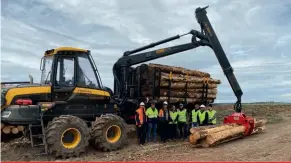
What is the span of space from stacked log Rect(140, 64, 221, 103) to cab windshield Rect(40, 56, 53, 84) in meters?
4.35

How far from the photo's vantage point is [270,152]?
425 inches

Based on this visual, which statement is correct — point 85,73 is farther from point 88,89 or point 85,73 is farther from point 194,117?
point 194,117

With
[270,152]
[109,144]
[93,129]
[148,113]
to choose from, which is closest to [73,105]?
[93,129]

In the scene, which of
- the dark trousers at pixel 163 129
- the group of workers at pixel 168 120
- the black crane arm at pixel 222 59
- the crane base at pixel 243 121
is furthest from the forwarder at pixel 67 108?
the black crane arm at pixel 222 59

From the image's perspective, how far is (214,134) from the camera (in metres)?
12.2

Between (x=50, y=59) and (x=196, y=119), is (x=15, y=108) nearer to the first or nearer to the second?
(x=50, y=59)

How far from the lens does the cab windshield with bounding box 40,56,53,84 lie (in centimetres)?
1129

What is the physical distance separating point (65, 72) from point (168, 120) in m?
5.16

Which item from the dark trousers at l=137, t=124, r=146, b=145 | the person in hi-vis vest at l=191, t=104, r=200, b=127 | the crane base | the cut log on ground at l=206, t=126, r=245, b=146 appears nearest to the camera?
the cut log on ground at l=206, t=126, r=245, b=146

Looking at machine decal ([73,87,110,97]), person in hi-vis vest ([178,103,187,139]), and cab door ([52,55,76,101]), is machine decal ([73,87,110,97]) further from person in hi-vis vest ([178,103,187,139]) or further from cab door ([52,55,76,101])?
person in hi-vis vest ([178,103,187,139])

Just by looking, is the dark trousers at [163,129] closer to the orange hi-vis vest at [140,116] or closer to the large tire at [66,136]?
the orange hi-vis vest at [140,116]

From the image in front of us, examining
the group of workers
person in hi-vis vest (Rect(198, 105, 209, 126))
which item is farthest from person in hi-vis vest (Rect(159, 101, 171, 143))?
person in hi-vis vest (Rect(198, 105, 209, 126))

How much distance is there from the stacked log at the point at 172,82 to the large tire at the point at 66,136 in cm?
437

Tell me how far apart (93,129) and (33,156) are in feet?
6.45
